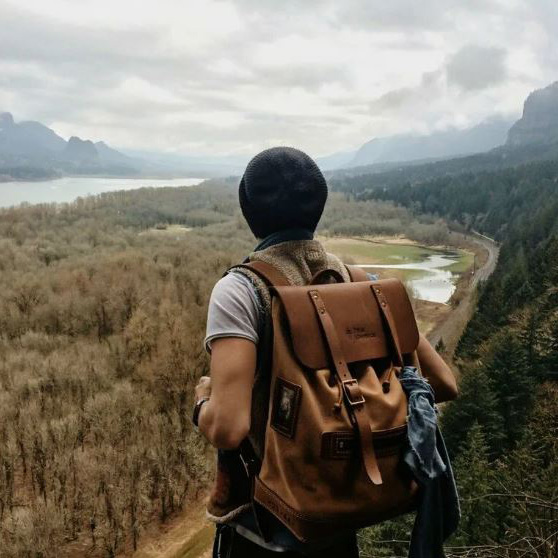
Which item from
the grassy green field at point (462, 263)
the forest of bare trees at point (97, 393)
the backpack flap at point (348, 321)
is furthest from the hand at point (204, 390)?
the grassy green field at point (462, 263)

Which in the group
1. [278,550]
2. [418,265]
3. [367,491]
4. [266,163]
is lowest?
[418,265]

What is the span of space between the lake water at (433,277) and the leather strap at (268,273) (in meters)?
59.0

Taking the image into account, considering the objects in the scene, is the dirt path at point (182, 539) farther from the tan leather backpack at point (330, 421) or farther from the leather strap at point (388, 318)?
the leather strap at point (388, 318)

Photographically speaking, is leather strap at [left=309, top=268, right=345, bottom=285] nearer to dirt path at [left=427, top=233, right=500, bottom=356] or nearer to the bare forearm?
the bare forearm

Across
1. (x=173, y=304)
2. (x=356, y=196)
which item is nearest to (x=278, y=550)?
(x=173, y=304)

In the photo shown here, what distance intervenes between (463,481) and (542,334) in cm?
1498

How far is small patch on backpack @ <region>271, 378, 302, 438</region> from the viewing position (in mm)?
1736

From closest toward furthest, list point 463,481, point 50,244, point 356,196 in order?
1. point 463,481
2. point 50,244
3. point 356,196

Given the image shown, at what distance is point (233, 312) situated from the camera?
6.20 ft

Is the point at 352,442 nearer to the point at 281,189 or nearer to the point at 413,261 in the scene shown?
the point at 281,189

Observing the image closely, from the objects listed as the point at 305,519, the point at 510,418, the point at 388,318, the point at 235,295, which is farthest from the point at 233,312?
the point at 510,418

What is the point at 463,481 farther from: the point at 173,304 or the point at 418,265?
the point at 418,265

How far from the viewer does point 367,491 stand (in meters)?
1.76

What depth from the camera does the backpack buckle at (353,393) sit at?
1.72 m
